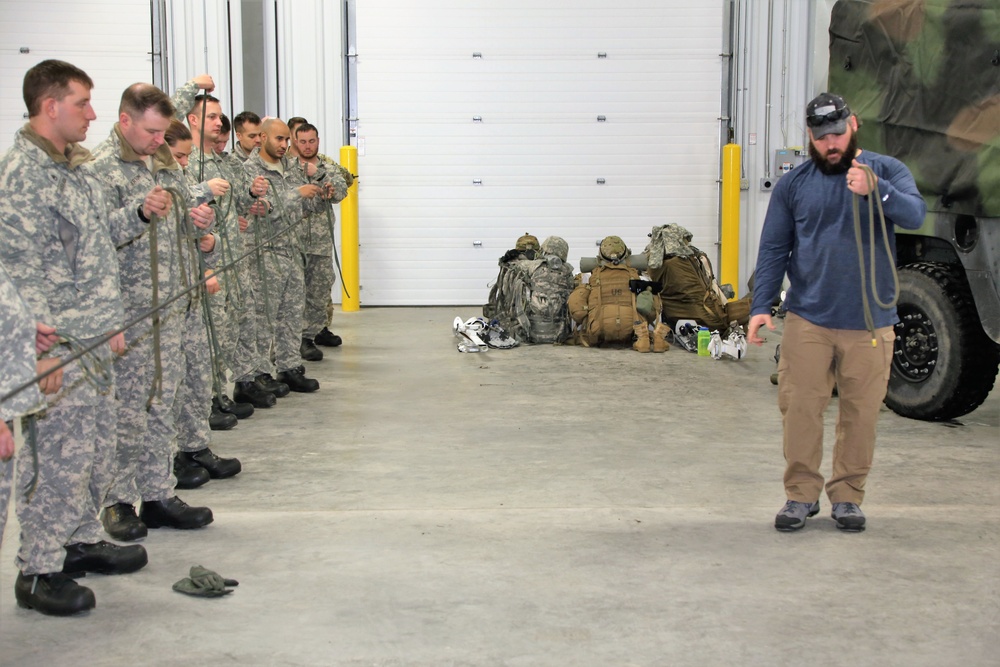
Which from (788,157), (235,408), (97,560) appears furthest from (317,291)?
(788,157)

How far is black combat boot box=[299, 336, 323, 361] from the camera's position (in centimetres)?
929

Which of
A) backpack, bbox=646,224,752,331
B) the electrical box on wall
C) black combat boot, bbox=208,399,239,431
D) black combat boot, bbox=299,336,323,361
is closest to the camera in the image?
black combat boot, bbox=208,399,239,431

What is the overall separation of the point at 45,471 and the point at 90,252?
78 cm

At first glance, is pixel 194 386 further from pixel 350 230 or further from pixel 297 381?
pixel 350 230

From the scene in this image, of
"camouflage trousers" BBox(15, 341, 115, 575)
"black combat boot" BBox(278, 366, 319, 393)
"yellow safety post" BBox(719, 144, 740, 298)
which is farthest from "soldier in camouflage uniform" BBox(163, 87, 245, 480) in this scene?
"yellow safety post" BBox(719, 144, 740, 298)

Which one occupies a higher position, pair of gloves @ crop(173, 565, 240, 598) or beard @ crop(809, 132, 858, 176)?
beard @ crop(809, 132, 858, 176)

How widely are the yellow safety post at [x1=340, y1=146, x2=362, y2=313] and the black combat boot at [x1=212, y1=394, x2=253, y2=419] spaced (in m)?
5.93

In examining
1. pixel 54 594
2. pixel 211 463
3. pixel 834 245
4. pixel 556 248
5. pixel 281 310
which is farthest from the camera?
pixel 556 248

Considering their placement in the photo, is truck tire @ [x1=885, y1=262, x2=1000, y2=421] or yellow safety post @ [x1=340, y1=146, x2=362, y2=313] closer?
truck tire @ [x1=885, y1=262, x2=1000, y2=421]

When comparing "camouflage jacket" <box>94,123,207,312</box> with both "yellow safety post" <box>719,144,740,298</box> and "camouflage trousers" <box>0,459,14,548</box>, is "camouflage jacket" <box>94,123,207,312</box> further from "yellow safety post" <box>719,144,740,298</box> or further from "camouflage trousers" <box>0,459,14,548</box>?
"yellow safety post" <box>719,144,740,298</box>

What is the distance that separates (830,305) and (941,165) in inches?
92.2

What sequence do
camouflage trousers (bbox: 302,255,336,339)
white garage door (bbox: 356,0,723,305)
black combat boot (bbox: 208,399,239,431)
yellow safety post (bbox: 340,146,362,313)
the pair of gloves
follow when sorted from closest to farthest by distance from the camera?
1. the pair of gloves
2. black combat boot (bbox: 208,399,239,431)
3. camouflage trousers (bbox: 302,255,336,339)
4. yellow safety post (bbox: 340,146,362,313)
5. white garage door (bbox: 356,0,723,305)

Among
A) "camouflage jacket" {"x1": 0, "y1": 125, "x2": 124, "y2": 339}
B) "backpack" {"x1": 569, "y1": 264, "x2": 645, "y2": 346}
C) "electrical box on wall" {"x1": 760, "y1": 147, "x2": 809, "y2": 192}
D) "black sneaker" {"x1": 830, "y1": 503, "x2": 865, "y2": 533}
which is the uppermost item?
"electrical box on wall" {"x1": 760, "y1": 147, "x2": 809, "y2": 192}

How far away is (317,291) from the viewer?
9.27 metres
